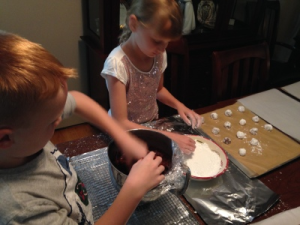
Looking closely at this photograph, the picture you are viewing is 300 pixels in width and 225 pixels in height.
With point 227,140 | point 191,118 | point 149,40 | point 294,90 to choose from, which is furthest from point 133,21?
point 294,90

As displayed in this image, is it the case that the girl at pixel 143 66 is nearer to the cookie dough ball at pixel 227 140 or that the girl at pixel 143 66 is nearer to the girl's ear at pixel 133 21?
the girl's ear at pixel 133 21

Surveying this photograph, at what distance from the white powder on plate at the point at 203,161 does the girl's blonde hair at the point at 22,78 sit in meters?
0.53

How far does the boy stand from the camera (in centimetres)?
39

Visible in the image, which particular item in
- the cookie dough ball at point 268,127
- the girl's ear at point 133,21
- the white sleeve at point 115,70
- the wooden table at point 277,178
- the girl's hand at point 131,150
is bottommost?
the wooden table at point 277,178

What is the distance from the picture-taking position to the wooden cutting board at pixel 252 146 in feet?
2.83

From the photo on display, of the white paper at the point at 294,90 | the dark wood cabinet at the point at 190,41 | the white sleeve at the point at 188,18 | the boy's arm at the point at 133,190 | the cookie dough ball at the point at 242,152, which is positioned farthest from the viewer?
the white sleeve at the point at 188,18

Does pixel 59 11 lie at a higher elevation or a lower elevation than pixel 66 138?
higher

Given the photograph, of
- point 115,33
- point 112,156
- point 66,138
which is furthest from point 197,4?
point 112,156

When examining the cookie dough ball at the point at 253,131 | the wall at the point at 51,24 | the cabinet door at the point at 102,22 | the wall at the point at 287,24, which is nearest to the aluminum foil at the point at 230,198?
the cookie dough ball at the point at 253,131

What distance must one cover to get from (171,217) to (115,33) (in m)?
1.20

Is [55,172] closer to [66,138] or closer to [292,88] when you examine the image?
[292,88]

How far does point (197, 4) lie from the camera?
6.13ft

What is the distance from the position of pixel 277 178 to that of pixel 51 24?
160 centimetres

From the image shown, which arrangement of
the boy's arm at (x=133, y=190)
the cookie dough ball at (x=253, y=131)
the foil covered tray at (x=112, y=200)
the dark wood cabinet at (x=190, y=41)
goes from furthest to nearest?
Answer: 1. the dark wood cabinet at (x=190, y=41)
2. the cookie dough ball at (x=253, y=131)
3. the foil covered tray at (x=112, y=200)
4. the boy's arm at (x=133, y=190)
